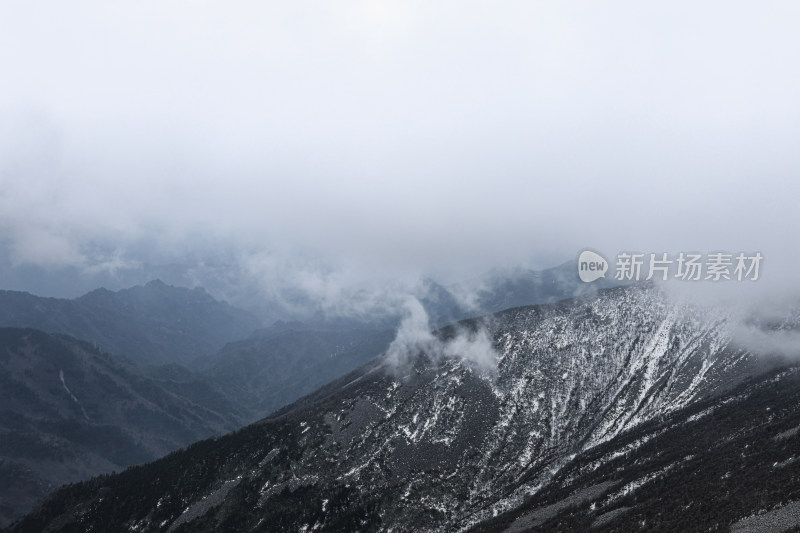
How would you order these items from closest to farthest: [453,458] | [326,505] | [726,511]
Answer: [726,511]
[326,505]
[453,458]

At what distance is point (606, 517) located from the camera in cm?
11050

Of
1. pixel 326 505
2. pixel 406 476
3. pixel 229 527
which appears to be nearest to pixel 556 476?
pixel 406 476

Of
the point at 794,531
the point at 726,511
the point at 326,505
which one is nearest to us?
the point at 794,531

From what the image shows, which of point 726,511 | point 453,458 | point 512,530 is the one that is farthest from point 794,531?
point 453,458

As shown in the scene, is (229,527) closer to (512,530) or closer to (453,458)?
(453,458)

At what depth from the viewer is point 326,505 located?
179 m

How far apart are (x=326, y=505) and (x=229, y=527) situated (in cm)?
3525

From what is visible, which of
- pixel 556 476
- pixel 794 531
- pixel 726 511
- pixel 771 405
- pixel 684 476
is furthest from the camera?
pixel 556 476

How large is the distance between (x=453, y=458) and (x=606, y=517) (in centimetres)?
8594

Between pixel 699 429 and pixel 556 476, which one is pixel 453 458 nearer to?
pixel 556 476

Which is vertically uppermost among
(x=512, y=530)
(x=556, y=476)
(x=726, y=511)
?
(x=726, y=511)

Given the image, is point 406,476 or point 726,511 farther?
point 406,476

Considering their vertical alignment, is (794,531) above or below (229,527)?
above

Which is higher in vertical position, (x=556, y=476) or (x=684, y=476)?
(x=684, y=476)
